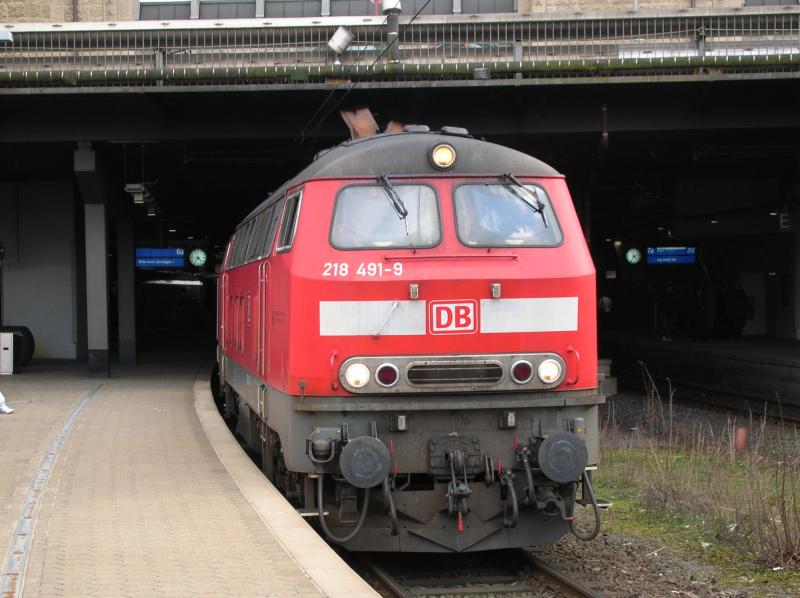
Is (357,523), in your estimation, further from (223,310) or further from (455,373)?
(223,310)

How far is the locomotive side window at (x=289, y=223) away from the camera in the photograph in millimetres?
8250

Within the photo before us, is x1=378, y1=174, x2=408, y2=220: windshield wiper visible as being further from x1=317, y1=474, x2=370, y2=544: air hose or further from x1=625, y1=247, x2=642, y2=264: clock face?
x1=625, y1=247, x2=642, y2=264: clock face

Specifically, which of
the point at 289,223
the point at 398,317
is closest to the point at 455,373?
the point at 398,317

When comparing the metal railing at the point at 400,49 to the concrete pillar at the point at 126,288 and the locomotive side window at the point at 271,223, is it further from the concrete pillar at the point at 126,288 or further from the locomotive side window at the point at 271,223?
the locomotive side window at the point at 271,223

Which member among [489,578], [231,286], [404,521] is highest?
[231,286]

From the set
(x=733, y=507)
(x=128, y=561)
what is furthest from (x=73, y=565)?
(x=733, y=507)

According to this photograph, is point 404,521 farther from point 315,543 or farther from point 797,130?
point 797,130

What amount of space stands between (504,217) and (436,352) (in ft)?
4.02

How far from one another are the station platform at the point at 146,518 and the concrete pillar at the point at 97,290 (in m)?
7.71

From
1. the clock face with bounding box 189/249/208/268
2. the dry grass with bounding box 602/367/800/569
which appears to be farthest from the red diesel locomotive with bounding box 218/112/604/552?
the clock face with bounding box 189/249/208/268

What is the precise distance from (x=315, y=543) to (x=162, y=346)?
27969 mm

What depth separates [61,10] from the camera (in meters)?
→ 25.8

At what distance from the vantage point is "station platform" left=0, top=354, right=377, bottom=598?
598 cm

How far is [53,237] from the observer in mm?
26750
